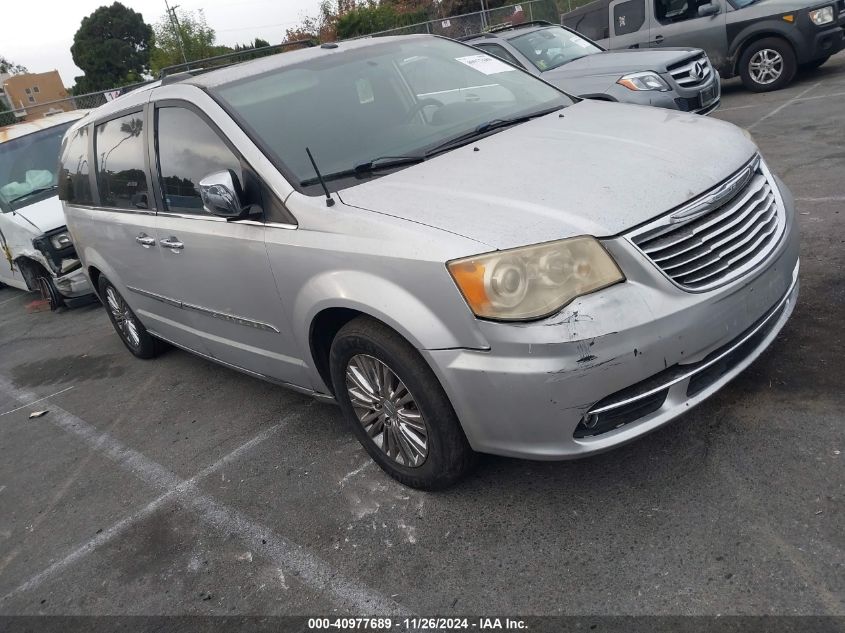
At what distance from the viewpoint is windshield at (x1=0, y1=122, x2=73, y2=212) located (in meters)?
8.12

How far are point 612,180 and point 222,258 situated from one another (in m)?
1.89

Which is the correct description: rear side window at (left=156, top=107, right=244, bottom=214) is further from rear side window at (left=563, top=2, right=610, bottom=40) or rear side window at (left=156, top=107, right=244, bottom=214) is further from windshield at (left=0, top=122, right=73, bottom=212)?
rear side window at (left=563, top=2, right=610, bottom=40)

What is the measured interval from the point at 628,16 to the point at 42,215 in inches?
355

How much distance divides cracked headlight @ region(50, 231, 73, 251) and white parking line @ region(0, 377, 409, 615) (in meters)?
3.46

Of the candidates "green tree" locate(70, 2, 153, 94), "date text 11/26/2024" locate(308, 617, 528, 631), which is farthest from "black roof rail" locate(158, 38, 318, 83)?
"green tree" locate(70, 2, 153, 94)

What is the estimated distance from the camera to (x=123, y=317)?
5715 millimetres

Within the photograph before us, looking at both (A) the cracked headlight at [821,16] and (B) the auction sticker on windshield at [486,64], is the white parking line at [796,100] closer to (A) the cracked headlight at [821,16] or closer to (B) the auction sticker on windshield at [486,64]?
(A) the cracked headlight at [821,16]

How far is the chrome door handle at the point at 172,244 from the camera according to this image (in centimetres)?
394

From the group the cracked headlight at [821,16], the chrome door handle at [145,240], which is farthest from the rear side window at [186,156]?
the cracked headlight at [821,16]

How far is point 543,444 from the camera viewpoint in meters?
2.63

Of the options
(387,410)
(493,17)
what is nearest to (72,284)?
(387,410)

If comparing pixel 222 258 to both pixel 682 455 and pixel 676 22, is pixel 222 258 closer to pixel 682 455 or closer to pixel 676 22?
pixel 682 455

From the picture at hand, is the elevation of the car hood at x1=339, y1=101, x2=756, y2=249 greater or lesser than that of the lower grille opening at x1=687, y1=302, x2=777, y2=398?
greater

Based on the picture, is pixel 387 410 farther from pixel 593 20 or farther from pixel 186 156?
pixel 593 20
